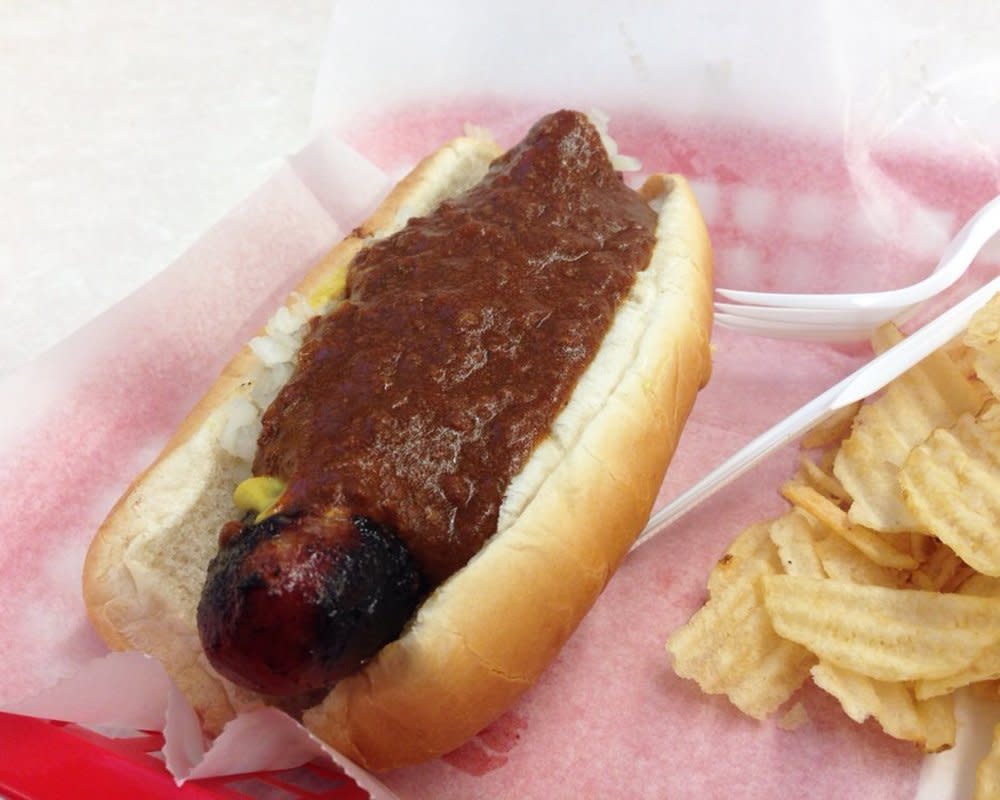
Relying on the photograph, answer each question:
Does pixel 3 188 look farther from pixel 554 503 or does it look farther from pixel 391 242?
pixel 554 503

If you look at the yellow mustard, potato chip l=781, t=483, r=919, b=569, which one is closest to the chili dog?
the yellow mustard

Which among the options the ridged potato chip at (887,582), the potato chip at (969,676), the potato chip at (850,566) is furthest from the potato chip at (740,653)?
the potato chip at (969,676)

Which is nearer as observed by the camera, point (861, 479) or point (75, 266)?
point (861, 479)

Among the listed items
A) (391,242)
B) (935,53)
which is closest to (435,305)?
(391,242)

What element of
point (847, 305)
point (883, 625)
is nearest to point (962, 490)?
point (883, 625)

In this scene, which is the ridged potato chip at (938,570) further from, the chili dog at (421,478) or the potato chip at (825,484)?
the chili dog at (421,478)

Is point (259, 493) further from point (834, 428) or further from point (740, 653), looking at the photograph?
point (834, 428)
